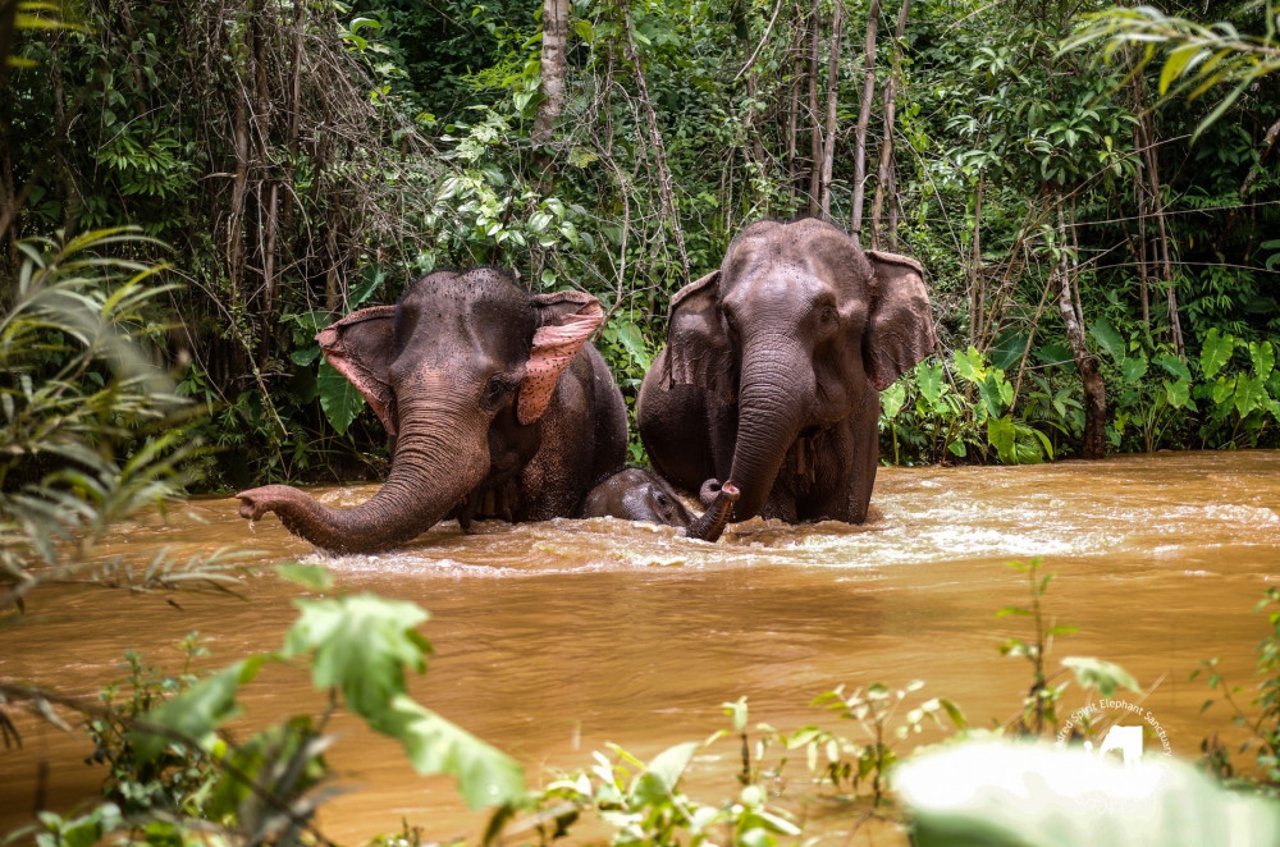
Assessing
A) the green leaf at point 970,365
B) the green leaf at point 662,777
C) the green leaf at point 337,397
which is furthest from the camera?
the green leaf at point 970,365

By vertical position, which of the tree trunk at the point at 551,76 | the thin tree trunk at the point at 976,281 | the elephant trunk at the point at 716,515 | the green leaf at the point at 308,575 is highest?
the tree trunk at the point at 551,76

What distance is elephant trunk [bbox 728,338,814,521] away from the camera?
26.1 ft

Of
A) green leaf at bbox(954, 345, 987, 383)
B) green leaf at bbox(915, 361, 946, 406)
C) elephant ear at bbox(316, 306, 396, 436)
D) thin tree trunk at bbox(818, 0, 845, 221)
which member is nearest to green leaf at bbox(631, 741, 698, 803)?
elephant ear at bbox(316, 306, 396, 436)

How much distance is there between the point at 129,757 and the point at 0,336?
835 millimetres

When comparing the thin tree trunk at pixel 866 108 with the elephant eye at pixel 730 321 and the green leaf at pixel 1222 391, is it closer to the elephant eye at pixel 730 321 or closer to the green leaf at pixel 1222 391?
the green leaf at pixel 1222 391

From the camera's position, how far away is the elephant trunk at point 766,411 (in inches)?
313

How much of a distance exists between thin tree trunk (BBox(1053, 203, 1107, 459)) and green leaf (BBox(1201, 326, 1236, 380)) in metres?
1.13

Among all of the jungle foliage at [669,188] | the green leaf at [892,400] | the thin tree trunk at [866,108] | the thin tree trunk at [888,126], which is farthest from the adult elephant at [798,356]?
the thin tree trunk at [888,126]

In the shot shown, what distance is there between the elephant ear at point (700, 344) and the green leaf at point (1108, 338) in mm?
7177

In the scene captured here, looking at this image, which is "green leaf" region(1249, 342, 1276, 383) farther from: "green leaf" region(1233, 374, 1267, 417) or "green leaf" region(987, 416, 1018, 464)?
"green leaf" region(987, 416, 1018, 464)

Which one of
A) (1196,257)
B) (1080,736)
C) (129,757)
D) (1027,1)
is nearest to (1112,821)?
(1080,736)

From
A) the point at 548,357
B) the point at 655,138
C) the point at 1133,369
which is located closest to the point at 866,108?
the point at 655,138

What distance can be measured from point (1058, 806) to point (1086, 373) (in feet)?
44.4

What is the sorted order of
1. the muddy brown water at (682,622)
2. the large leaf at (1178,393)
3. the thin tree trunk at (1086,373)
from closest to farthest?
the muddy brown water at (682,622) < the thin tree trunk at (1086,373) < the large leaf at (1178,393)
